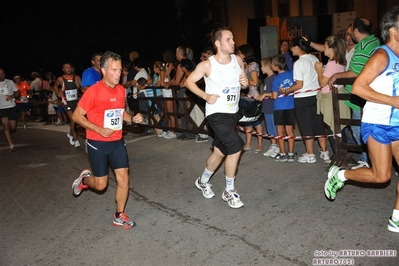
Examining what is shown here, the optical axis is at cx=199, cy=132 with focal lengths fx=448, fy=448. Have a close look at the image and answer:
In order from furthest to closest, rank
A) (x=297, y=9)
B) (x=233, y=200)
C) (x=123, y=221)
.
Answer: (x=297, y=9) < (x=233, y=200) < (x=123, y=221)

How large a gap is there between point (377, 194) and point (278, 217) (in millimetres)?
1310

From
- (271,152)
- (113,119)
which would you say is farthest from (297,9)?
(113,119)

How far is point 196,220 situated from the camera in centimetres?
524

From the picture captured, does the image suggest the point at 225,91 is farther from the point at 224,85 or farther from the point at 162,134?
the point at 162,134

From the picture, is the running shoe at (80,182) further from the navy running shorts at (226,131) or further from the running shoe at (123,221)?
the navy running shorts at (226,131)

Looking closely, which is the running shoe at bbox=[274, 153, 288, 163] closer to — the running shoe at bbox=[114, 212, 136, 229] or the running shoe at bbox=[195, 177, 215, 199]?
the running shoe at bbox=[195, 177, 215, 199]

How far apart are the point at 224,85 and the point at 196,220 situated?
1628 millimetres

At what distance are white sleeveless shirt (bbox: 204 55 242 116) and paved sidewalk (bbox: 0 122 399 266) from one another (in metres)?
1.25

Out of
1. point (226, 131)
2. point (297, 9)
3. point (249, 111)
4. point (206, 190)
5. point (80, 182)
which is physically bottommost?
point (206, 190)

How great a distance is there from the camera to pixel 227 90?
5363 mm

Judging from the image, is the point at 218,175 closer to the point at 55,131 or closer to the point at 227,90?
the point at 227,90

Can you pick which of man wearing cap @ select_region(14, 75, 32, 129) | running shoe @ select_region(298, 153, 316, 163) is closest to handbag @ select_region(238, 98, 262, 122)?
running shoe @ select_region(298, 153, 316, 163)

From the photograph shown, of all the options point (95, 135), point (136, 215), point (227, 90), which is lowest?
point (136, 215)

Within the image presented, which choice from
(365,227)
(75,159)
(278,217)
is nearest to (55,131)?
(75,159)
